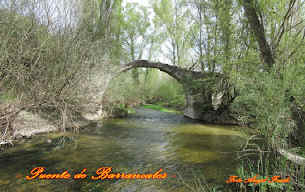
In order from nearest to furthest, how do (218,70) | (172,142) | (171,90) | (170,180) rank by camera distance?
(170,180) → (172,142) → (218,70) → (171,90)

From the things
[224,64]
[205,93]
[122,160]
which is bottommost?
[122,160]

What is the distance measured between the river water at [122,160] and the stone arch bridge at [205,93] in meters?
3.48

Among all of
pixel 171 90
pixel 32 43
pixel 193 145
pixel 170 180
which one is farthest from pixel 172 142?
pixel 171 90

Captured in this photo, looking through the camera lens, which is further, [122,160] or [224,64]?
[224,64]

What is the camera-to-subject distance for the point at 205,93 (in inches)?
489

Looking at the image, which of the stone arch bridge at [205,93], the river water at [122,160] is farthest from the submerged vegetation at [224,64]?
the stone arch bridge at [205,93]

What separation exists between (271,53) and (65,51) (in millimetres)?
A: 5682

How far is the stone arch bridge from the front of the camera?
10.6 meters

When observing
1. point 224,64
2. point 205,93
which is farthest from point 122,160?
point 205,93

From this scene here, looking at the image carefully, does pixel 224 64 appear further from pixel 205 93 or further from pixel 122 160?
pixel 122 160

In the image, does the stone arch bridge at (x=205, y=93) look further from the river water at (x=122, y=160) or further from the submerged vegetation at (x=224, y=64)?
the river water at (x=122, y=160)

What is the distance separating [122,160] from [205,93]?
28.0 feet

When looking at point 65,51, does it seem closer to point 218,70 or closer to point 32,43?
point 32,43

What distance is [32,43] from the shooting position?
467 cm
